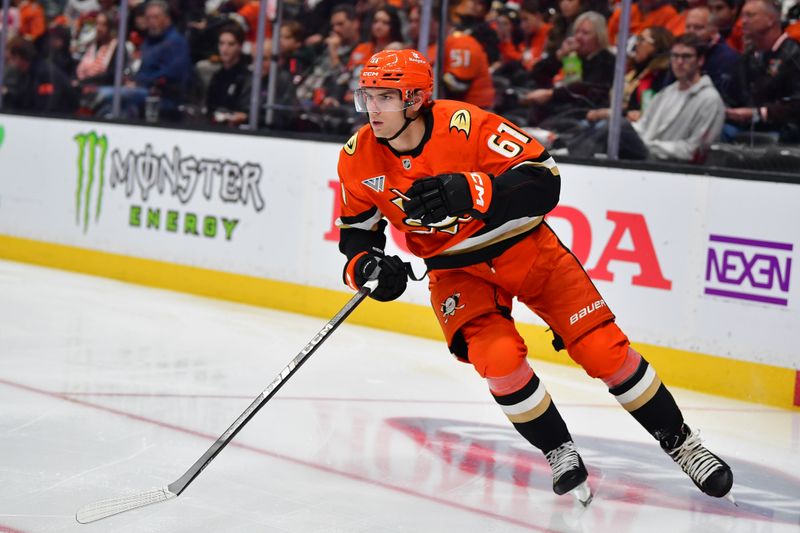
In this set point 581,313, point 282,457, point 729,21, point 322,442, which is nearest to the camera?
point 581,313

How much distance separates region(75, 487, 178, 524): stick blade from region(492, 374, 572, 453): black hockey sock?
0.87 metres

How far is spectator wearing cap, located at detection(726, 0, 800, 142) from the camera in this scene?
4672 mm

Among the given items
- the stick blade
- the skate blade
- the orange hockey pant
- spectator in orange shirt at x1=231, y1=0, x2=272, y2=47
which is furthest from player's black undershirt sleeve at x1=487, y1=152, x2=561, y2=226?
spectator in orange shirt at x1=231, y1=0, x2=272, y2=47

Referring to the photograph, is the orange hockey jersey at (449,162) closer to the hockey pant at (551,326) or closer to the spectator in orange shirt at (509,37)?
the hockey pant at (551,326)

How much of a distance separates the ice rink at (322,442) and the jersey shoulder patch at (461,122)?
3.18 ft

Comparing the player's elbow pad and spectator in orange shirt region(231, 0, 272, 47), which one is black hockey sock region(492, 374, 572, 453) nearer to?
the player's elbow pad

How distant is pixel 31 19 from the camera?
25.3 ft

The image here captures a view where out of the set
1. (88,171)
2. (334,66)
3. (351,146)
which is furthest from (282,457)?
(88,171)

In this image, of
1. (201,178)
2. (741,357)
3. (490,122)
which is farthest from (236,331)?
(490,122)

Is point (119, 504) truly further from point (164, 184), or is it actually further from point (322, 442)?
point (164, 184)

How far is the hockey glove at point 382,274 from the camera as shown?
304 centimetres

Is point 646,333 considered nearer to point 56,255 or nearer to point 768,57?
point 768,57

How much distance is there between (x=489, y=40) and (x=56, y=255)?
3186mm

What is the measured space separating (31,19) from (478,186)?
581 cm
